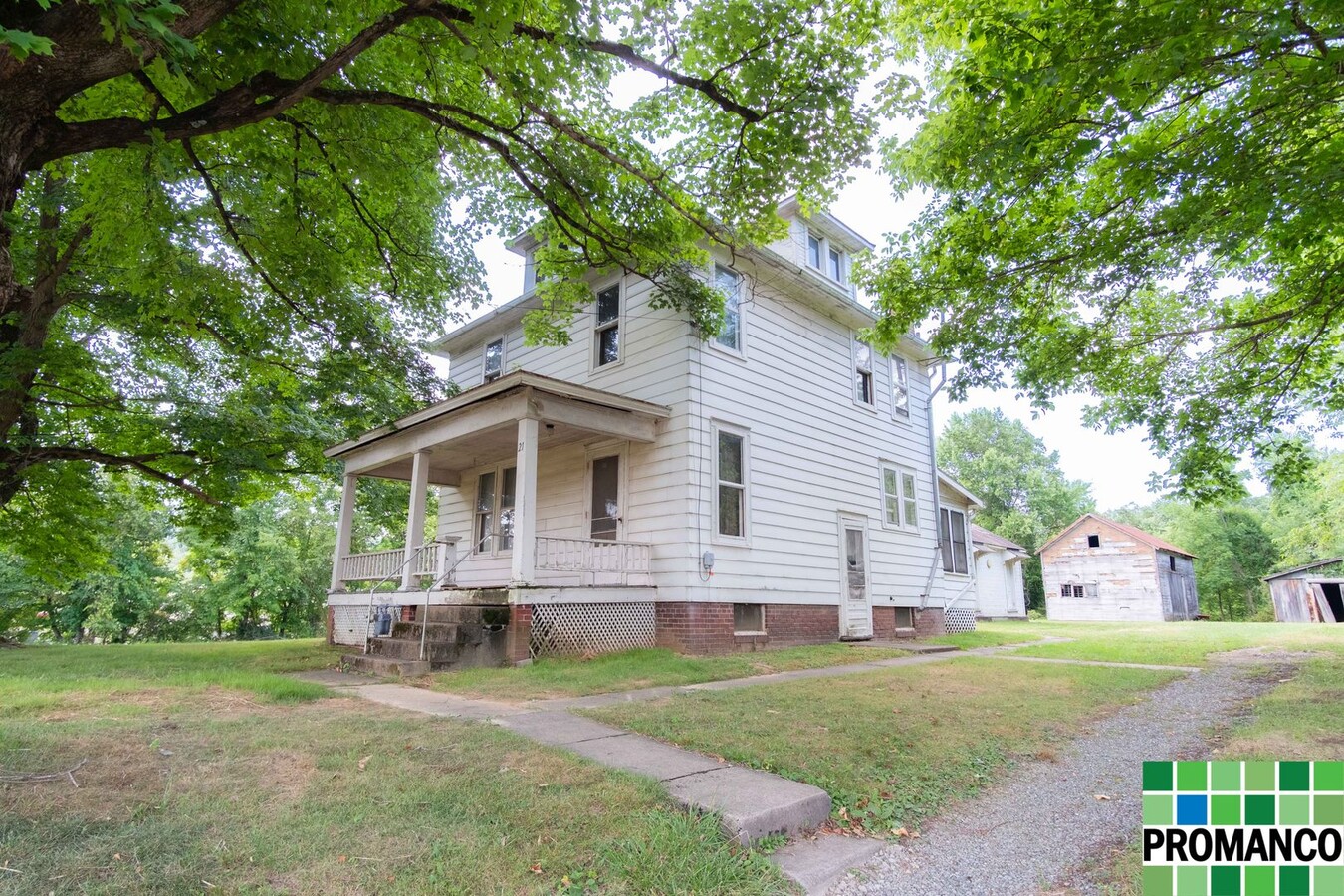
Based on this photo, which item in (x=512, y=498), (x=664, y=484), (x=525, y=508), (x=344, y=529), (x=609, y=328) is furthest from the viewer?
(x=344, y=529)

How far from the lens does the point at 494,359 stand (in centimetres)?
1488

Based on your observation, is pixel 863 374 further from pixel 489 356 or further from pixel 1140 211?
pixel 489 356

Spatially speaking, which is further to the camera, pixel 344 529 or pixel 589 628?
pixel 344 529

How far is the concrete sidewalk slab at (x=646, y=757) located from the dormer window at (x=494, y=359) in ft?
36.1

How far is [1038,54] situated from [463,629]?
909cm

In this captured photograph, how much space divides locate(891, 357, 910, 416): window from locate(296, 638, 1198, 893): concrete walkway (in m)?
10.4

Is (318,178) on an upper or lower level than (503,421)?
upper

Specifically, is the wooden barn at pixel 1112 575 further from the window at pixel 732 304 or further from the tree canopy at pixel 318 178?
the tree canopy at pixel 318 178

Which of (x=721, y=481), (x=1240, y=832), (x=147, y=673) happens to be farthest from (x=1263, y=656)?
(x=147, y=673)

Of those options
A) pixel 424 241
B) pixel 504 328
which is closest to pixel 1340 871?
pixel 424 241

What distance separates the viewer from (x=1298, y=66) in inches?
192

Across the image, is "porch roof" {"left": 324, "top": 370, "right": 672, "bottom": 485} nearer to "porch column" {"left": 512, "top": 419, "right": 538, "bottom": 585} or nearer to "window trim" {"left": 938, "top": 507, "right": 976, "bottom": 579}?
"porch column" {"left": 512, "top": 419, "right": 538, "bottom": 585}

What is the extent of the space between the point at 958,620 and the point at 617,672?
481 inches

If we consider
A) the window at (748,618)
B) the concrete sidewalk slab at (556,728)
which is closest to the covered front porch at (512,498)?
the window at (748,618)
